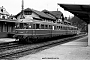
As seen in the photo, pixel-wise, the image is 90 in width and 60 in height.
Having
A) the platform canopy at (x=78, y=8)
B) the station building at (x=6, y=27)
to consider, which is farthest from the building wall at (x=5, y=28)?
the platform canopy at (x=78, y=8)

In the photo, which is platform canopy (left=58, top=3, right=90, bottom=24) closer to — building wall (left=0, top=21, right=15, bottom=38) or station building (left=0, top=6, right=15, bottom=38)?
station building (left=0, top=6, right=15, bottom=38)

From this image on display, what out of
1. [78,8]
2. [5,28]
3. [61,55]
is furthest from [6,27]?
[61,55]

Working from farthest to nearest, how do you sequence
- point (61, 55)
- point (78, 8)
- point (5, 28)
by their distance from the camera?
point (5, 28) < point (78, 8) < point (61, 55)

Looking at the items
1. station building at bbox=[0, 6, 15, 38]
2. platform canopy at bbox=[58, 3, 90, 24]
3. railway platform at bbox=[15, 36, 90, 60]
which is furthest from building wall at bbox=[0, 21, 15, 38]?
railway platform at bbox=[15, 36, 90, 60]

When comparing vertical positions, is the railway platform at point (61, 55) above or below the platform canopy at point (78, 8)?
below

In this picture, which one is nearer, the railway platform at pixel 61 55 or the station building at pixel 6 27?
the railway platform at pixel 61 55

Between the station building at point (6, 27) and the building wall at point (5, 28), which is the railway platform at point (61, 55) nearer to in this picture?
the station building at point (6, 27)

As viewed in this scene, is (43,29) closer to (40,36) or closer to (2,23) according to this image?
(40,36)

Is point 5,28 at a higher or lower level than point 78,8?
lower

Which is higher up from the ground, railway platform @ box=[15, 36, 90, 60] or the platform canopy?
the platform canopy

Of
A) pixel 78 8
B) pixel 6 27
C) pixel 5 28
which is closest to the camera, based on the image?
pixel 78 8

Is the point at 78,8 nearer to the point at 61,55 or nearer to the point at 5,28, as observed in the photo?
the point at 61,55

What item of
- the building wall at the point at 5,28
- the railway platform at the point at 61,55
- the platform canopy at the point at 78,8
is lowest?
the railway platform at the point at 61,55

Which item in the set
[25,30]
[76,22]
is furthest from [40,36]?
[76,22]
